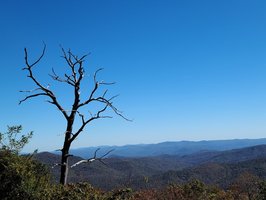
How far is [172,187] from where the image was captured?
17000 millimetres

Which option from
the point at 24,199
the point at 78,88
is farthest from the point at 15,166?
the point at 78,88

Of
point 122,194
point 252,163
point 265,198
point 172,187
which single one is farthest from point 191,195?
point 252,163

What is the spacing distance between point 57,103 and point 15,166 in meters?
3.02

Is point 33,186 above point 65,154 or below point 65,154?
below

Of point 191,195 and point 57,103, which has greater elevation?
point 57,103

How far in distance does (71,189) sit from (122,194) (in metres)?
1.33

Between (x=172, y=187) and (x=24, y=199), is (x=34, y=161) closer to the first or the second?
(x=24, y=199)

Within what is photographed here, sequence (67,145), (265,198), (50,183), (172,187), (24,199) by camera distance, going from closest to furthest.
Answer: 1. (24,199)
2. (50,183)
3. (67,145)
4. (265,198)
5. (172,187)

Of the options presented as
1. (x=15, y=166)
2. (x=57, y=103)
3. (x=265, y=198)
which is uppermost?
(x=57, y=103)

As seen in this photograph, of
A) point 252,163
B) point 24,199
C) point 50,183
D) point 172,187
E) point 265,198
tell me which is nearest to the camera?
point 24,199

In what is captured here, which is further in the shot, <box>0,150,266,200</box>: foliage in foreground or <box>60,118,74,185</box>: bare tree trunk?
<box>60,118,74,185</box>: bare tree trunk

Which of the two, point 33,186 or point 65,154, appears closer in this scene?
point 33,186

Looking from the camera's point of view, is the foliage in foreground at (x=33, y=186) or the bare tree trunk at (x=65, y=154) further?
the bare tree trunk at (x=65, y=154)

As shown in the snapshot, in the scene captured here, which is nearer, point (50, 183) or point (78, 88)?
point (50, 183)
